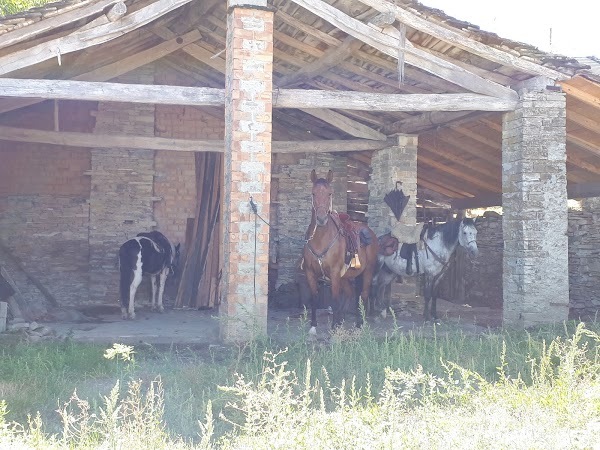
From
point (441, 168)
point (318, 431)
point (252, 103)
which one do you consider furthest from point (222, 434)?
point (441, 168)

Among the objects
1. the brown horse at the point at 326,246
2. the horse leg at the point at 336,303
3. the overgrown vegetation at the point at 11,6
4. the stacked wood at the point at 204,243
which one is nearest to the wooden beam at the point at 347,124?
the brown horse at the point at 326,246

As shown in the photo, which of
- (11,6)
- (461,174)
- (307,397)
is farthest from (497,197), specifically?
(11,6)

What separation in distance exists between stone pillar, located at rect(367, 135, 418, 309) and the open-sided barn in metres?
0.04

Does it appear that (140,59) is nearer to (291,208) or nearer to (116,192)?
(116,192)

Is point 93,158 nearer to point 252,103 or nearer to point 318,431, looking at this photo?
point 252,103

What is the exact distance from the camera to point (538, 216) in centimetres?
964

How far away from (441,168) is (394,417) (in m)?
10.2

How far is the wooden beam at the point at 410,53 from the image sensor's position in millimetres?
8977

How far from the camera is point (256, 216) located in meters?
8.66

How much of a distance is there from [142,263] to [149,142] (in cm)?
214

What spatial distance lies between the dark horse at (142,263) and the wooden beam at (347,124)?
367 centimetres

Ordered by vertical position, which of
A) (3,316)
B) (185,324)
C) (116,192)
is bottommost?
(185,324)

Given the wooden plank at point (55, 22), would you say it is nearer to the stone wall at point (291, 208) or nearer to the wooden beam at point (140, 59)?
the wooden beam at point (140, 59)

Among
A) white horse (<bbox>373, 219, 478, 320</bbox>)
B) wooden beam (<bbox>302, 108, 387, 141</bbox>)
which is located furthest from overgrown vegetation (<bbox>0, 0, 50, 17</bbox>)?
white horse (<bbox>373, 219, 478, 320</bbox>)
